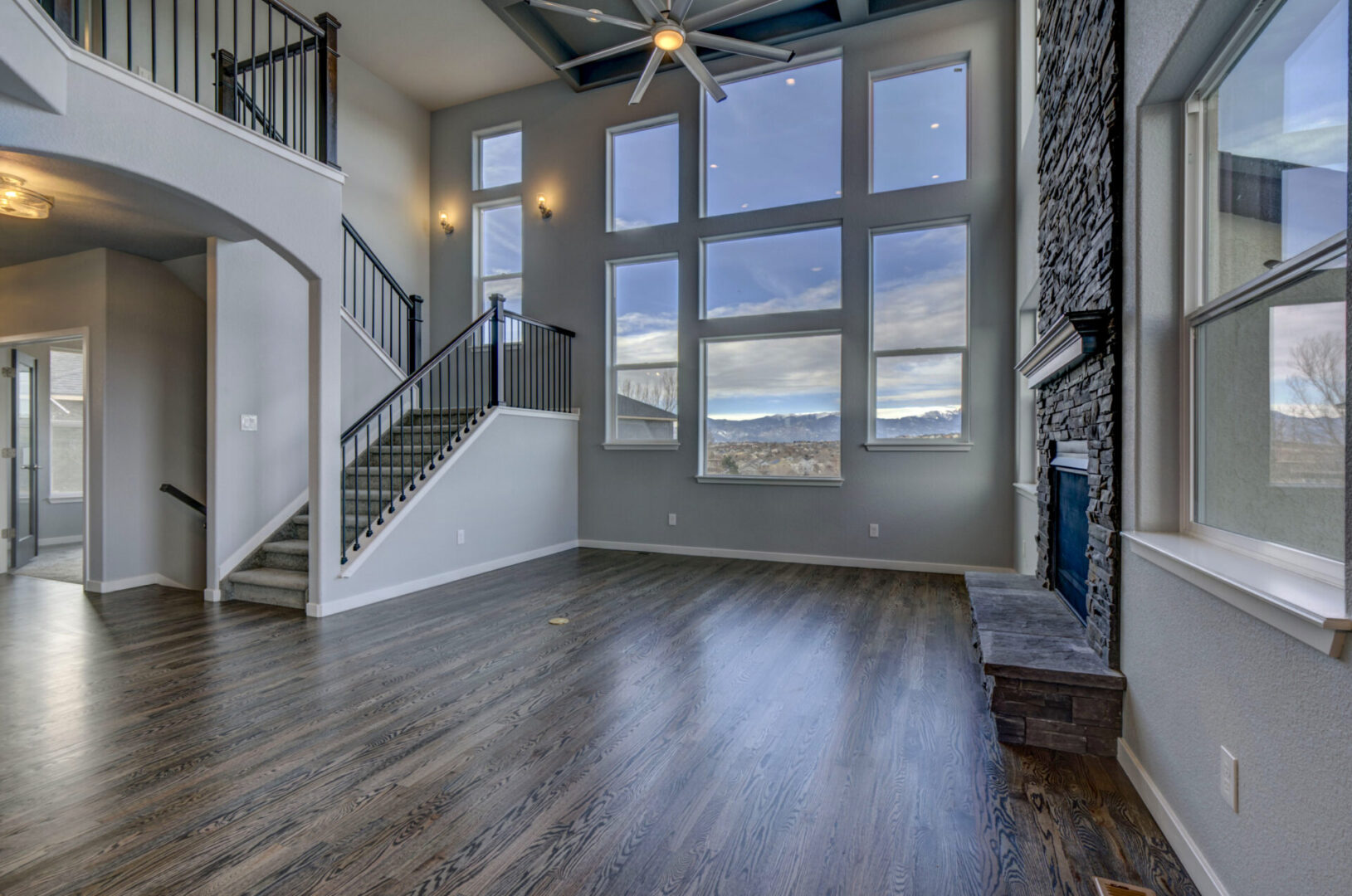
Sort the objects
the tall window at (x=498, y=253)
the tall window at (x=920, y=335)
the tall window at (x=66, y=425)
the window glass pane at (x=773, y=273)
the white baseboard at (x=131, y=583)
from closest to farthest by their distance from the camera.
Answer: the white baseboard at (x=131, y=583), the tall window at (x=920, y=335), the window glass pane at (x=773, y=273), the tall window at (x=66, y=425), the tall window at (x=498, y=253)

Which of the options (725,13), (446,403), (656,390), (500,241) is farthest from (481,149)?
(725,13)

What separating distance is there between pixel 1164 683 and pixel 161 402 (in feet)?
21.6

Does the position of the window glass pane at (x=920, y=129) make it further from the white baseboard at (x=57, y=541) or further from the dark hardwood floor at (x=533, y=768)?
the white baseboard at (x=57, y=541)

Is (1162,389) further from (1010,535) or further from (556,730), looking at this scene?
(1010,535)

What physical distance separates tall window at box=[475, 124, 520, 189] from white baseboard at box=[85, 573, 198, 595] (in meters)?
5.13

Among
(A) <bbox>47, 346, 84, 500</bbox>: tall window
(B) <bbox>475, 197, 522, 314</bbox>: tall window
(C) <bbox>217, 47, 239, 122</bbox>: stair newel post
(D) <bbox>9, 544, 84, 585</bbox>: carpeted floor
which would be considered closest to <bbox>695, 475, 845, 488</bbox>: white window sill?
(B) <bbox>475, 197, 522, 314</bbox>: tall window

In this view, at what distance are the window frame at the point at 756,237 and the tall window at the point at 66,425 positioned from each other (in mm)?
7038

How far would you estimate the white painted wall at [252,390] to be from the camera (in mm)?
4590

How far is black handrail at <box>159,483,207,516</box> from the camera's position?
16.4 ft

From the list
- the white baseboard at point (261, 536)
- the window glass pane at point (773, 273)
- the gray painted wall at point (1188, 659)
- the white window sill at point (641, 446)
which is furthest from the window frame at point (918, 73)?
the white baseboard at point (261, 536)

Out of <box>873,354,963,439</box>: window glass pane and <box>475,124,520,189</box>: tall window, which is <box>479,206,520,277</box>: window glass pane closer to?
<box>475,124,520,189</box>: tall window

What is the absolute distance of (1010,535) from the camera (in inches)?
210

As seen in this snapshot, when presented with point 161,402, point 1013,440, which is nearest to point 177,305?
point 161,402

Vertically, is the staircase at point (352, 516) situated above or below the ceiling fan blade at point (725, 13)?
below
